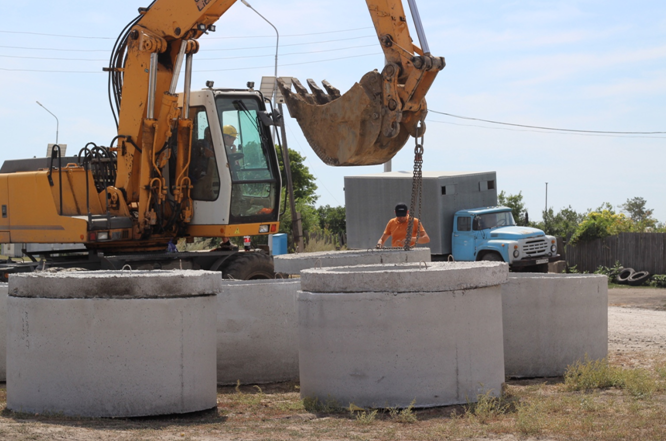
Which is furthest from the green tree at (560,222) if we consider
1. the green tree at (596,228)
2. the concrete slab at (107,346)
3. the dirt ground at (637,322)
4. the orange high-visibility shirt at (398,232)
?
the concrete slab at (107,346)

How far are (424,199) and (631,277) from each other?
283 inches

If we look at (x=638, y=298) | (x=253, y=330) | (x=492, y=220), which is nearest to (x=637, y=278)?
(x=492, y=220)

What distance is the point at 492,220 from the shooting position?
976 inches

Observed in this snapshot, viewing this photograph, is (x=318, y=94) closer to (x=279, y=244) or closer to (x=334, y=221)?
(x=279, y=244)

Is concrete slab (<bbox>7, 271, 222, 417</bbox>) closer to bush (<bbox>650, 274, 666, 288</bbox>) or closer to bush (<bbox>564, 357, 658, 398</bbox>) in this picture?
bush (<bbox>564, 357, 658, 398</bbox>)

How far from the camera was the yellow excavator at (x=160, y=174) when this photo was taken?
12.7 meters

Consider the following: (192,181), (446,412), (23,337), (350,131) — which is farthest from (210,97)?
(446,412)

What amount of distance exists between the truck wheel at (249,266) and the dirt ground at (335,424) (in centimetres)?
442

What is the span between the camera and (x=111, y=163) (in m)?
13.4

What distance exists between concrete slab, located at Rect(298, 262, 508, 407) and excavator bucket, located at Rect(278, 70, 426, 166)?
3.82m

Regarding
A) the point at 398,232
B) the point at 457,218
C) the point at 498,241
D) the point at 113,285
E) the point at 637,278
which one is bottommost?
the point at 637,278

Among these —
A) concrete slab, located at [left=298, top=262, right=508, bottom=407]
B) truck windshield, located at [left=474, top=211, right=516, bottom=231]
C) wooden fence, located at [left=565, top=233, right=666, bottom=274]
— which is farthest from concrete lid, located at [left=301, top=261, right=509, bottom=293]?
wooden fence, located at [left=565, top=233, right=666, bottom=274]

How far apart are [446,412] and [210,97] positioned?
7484 millimetres

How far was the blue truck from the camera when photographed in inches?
941
